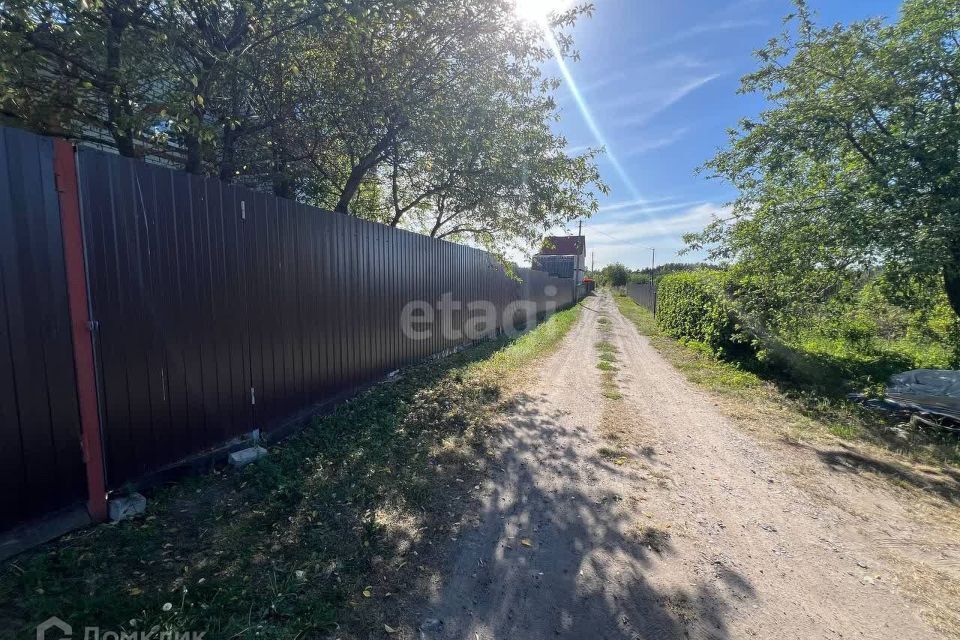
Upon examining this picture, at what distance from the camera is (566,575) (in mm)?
2189

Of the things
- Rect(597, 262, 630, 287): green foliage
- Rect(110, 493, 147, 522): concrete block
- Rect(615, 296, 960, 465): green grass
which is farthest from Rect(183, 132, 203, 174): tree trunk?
Rect(597, 262, 630, 287): green foliage

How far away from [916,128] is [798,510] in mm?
4908

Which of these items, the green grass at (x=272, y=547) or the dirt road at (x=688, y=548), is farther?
the dirt road at (x=688, y=548)

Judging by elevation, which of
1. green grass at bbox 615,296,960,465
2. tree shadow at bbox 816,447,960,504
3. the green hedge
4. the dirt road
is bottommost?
tree shadow at bbox 816,447,960,504

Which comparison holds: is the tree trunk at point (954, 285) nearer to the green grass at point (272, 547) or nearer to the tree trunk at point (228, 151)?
the green grass at point (272, 547)

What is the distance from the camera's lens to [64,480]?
90.3 inches

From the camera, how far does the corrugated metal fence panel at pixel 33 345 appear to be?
2.03 m

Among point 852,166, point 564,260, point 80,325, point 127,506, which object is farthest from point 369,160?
point 564,260

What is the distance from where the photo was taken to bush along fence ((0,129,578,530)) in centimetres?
211

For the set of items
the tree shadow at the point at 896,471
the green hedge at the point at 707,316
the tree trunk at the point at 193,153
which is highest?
the tree trunk at the point at 193,153

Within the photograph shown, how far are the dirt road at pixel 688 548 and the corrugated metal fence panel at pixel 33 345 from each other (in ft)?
7.63

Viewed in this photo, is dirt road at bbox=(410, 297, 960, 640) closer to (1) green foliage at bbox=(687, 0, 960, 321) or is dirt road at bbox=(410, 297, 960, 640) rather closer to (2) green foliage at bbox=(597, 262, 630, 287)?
(1) green foliage at bbox=(687, 0, 960, 321)

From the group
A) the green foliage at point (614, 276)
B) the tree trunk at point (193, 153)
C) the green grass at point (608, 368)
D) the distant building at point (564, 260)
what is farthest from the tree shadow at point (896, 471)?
the green foliage at point (614, 276)

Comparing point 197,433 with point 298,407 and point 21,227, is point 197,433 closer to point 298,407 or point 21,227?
point 298,407
